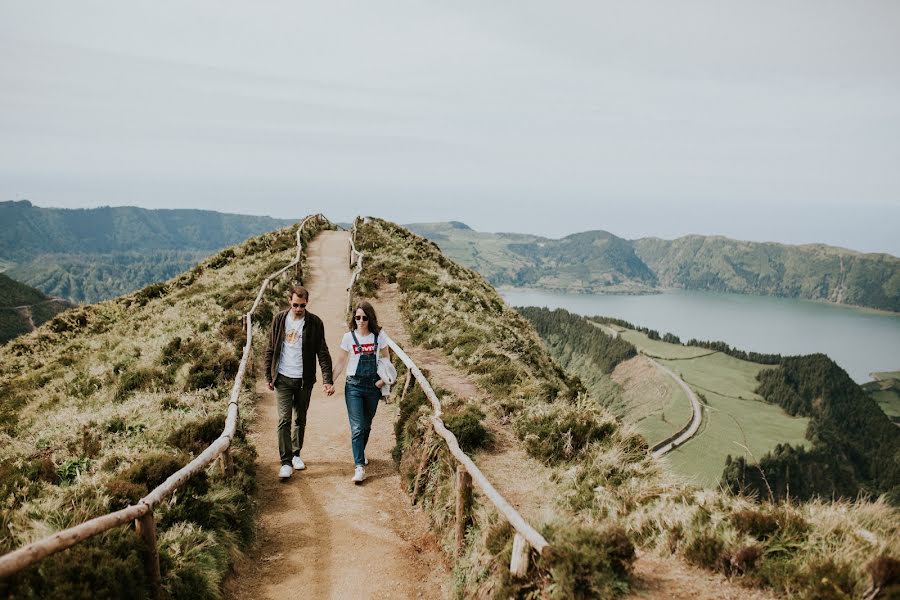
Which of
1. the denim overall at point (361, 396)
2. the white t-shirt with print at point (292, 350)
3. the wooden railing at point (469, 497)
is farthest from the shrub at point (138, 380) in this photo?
the denim overall at point (361, 396)

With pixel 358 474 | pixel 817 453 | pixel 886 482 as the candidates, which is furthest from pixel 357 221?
pixel 886 482

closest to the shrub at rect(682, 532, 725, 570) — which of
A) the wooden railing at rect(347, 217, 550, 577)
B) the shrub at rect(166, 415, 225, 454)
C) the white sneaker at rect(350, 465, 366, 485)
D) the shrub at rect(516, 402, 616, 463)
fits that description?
the wooden railing at rect(347, 217, 550, 577)

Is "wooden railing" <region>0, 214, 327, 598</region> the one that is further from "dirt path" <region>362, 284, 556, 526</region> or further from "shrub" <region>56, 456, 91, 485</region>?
"dirt path" <region>362, 284, 556, 526</region>

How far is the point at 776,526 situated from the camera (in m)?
5.99

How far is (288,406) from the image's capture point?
366 inches

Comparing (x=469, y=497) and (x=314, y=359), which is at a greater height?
(x=314, y=359)

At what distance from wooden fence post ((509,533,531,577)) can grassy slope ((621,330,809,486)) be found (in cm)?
8439

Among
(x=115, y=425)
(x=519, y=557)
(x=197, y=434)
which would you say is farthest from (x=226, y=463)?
(x=519, y=557)

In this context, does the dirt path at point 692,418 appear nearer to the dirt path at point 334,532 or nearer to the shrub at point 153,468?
the dirt path at point 334,532

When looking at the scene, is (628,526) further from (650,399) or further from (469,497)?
(650,399)

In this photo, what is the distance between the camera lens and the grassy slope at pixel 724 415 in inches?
4387

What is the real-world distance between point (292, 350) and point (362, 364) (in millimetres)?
1230

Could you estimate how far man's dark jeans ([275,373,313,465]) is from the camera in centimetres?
926

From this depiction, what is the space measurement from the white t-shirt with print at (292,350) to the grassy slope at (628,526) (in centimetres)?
263
